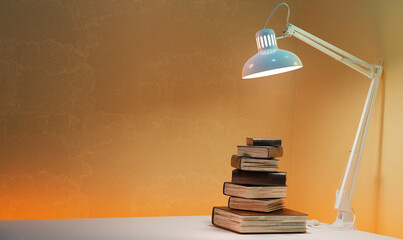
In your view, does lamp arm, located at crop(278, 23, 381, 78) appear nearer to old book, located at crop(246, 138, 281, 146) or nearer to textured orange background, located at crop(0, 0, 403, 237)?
textured orange background, located at crop(0, 0, 403, 237)

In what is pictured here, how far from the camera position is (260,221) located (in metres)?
1.45

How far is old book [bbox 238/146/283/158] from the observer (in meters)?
1.54

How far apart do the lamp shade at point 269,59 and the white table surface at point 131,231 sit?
53 centimetres

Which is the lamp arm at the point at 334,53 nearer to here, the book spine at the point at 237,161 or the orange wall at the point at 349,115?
the orange wall at the point at 349,115

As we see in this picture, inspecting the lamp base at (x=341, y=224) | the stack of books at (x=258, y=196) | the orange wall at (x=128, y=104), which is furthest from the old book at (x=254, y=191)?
the orange wall at (x=128, y=104)

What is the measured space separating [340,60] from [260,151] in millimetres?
516

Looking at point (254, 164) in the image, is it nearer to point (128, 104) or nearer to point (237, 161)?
point (237, 161)

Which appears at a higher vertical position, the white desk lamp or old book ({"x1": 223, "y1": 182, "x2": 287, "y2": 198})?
the white desk lamp

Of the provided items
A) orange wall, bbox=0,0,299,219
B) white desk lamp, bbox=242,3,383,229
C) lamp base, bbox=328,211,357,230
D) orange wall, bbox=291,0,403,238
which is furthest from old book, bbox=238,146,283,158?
orange wall, bbox=0,0,299,219

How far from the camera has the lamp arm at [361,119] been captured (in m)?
1.70

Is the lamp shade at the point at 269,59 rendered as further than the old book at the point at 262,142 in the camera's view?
No

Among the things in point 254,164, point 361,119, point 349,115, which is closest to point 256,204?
point 254,164

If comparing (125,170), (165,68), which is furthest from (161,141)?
(165,68)

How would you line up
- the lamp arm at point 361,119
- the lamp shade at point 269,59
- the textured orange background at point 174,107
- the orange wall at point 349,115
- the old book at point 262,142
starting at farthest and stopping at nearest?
the textured orange background at point 174,107 → the orange wall at point 349,115 → the lamp arm at point 361,119 → the old book at point 262,142 → the lamp shade at point 269,59
